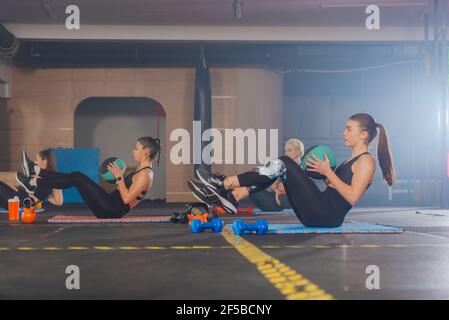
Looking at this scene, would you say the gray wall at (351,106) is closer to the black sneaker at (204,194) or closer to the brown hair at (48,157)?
the brown hair at (48,157)

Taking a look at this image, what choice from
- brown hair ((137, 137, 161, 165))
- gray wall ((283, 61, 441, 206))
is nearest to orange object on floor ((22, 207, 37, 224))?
brown hair ((137, 137, 161, 165))

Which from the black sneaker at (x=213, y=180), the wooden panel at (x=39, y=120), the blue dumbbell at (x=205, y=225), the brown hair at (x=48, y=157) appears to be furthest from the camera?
the wooden panel at (x=39, y=120)

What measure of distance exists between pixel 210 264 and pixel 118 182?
396 centimetres

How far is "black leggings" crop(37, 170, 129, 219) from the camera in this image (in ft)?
24.5

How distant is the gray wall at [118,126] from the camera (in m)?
15.9

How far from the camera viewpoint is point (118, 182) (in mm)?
7641

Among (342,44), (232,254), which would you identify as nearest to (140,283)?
(232,254)

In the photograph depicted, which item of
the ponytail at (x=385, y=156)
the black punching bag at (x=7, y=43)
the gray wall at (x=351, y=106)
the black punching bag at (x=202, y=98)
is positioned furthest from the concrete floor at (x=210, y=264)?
the gray wall at (x=351, y=106)

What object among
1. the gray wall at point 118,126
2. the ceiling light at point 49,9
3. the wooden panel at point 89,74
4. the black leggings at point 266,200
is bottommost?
the black leggings at point 266,200

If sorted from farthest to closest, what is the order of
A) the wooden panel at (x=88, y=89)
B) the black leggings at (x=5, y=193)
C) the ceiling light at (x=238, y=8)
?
the wooden panel at (x=88, y=89) < the ceiling light at (x=238, y=8) < the black leggings at (x=5, y=193)

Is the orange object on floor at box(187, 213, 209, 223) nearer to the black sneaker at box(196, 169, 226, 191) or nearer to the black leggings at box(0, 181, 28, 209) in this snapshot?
the black sneaker at box(196, 169, 226, 191)

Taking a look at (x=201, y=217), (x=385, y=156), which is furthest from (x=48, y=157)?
(x=385, y=156)

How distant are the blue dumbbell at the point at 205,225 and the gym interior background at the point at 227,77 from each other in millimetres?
6139

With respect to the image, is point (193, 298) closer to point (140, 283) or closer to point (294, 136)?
point (140, 283)
